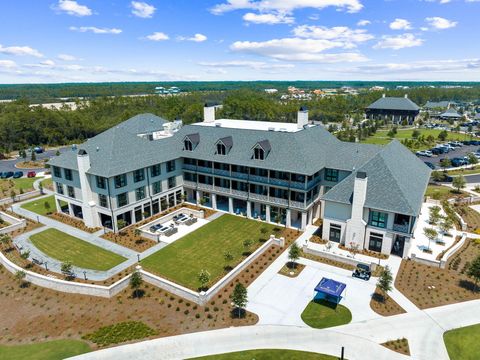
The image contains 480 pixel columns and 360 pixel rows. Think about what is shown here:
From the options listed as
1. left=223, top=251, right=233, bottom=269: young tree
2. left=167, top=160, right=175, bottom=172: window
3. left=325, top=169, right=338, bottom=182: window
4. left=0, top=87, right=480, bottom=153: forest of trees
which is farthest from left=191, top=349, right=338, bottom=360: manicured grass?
left=0, top=87, right=480, bottom=153: forest of trees

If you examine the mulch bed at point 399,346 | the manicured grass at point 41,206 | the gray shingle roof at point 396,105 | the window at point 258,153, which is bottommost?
the mulch bed at point 399,346

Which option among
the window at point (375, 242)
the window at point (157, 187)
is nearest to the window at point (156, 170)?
the window at point (157, 187)

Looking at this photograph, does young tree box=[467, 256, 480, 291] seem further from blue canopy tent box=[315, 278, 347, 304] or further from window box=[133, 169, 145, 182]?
window box=[133, 169, 145, 182]

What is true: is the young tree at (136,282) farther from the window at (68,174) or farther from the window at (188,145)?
the window at (188,145)

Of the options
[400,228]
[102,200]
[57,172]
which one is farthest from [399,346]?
[57,172]

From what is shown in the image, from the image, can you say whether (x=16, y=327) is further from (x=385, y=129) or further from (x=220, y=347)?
(x=385, y=129)

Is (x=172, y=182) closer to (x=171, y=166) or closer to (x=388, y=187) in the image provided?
(x=171, y=166)
